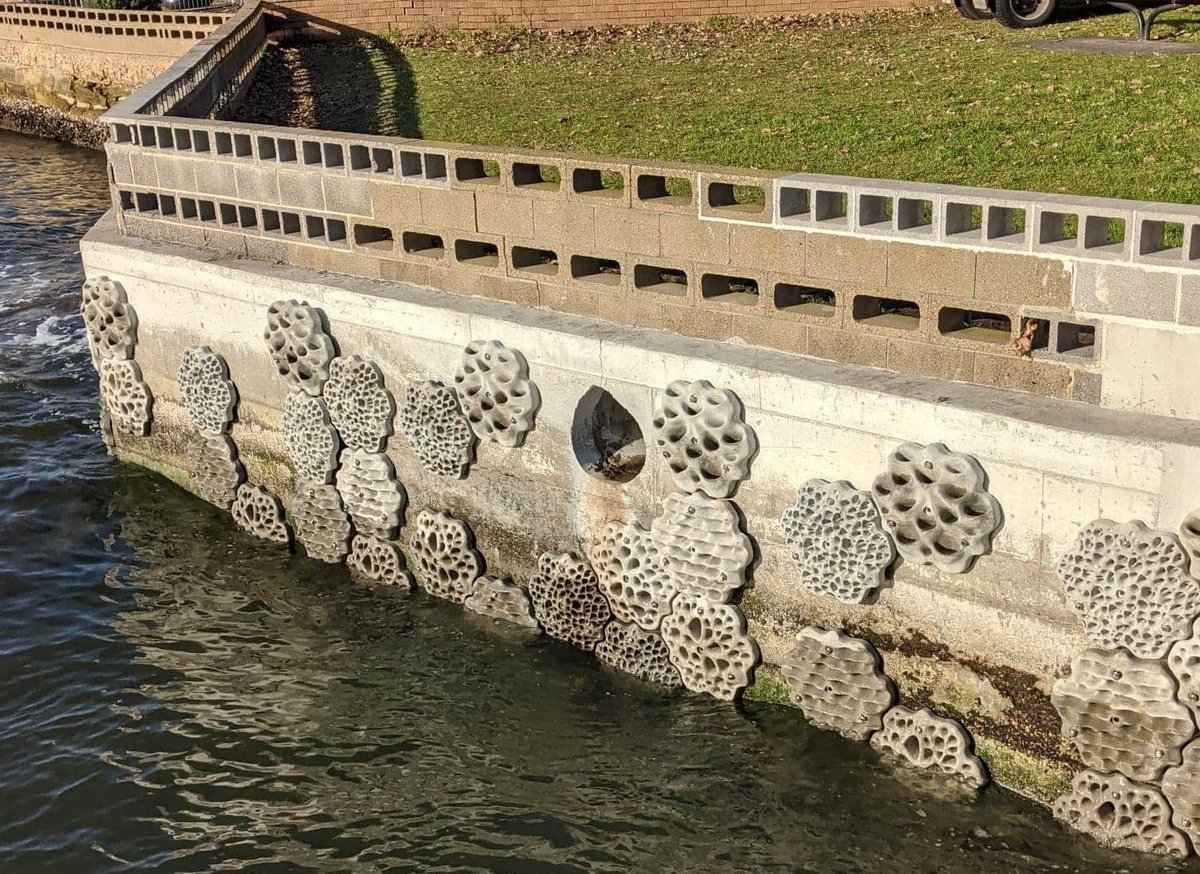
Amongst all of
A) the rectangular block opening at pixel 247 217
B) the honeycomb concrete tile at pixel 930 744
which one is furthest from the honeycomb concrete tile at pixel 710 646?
the rectangular block opening at pixel 247 217

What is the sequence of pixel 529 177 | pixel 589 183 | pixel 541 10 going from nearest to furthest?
pixel 589 183 < pixel 529 177 < pixel 541 10

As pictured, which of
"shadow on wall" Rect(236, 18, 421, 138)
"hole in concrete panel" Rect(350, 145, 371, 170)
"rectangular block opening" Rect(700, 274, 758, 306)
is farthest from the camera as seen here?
"shadow on wall" Rect(236, 18, 421, 138)

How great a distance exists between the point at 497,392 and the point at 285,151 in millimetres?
3572

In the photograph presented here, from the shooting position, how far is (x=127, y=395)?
15.5m

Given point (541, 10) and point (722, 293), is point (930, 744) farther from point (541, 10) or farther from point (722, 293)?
point (541, 10)

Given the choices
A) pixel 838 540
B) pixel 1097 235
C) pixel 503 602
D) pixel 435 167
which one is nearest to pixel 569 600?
pixel 503 602

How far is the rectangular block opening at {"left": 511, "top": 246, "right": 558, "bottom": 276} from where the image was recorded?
12.1 m

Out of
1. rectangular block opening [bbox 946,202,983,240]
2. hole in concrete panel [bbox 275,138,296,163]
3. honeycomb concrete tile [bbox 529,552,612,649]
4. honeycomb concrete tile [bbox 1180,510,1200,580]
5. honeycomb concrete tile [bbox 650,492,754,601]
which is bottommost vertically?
honeycomb concrete tile [bbox 529,552,612,649]

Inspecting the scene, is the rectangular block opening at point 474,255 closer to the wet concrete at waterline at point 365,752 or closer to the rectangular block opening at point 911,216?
the wet concrete at waterline at point 365,752

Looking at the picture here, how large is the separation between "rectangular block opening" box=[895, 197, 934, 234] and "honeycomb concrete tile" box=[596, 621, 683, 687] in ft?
12.0

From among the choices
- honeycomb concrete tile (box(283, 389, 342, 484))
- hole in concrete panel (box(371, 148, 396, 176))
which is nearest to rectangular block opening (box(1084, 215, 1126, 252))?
hole in concrete panel (box(371, 148, 396, 176))

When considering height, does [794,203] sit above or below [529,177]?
above

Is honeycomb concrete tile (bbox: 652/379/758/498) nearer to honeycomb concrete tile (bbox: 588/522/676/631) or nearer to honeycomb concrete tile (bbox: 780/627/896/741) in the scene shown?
honeycomb concrete tile (bbox: 588/522/676/631)

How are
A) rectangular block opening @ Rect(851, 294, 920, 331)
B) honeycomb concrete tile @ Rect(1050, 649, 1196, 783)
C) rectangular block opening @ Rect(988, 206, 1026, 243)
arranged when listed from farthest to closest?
rectangular block opening @ Rect(851, 294, 920, 331) < rectangular block opening @ Rect(988, 206, 1026, 243) < honeycomb concrete tile @ Rect(1050, 649, 1196, 783)
